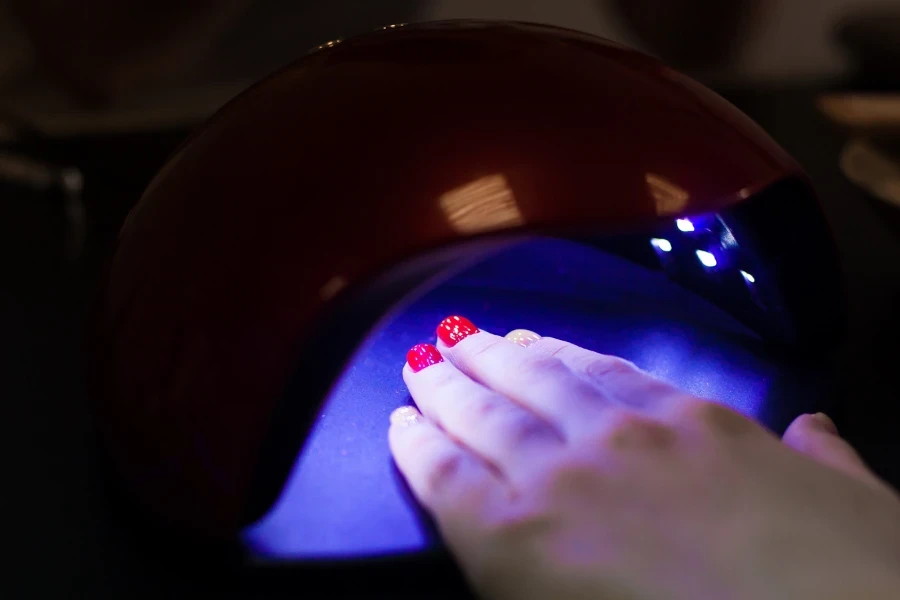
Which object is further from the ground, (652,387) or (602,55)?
(602,55)

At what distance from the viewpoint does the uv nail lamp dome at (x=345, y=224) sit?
339 mm

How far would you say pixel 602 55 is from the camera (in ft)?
1.34

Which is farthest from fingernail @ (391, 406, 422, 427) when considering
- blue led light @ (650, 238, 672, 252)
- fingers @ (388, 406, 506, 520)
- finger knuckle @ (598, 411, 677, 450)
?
blue led light @ (650, 238, 672, 252)

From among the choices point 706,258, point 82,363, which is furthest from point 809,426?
point 82,363

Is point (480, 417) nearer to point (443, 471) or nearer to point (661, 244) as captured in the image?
point (443, 471)

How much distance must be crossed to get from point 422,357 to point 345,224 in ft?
0.40

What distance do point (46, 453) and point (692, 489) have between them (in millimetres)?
365

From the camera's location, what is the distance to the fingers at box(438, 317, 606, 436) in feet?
1.20

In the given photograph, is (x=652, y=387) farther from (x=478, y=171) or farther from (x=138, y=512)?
(x=138, y=512)

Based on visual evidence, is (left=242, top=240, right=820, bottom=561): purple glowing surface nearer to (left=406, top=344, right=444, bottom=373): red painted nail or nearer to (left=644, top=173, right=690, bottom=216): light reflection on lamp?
(left=406, top=344, right=444, bottom=373): red painted nail

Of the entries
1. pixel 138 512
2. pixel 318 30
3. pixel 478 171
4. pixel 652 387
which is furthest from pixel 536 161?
pixel 318 30

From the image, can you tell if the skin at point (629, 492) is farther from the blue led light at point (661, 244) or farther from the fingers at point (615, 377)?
the blue led light at point (661, 244)

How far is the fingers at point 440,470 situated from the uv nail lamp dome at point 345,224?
0.01 meters

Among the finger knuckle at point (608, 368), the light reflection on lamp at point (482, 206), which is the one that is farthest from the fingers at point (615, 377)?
the light reflection on lamp at point (482, 206)
